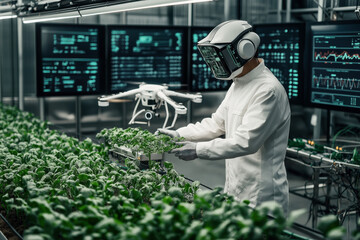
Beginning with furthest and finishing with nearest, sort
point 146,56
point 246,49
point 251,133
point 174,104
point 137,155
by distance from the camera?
point 146,56
point 174,104
point 137,155
point 246,49
point 251,133

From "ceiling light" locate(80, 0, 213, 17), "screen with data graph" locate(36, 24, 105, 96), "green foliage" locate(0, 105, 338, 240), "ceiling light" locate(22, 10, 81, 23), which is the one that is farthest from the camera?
"screen with data graph" locate(36, 24, 105, 96)

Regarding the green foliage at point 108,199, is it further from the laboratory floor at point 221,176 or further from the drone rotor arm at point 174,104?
the laboratory floor at point 221,176

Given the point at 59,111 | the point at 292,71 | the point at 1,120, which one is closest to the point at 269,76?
the point at 292,71

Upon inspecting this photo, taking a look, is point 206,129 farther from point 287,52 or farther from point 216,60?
point 287,52

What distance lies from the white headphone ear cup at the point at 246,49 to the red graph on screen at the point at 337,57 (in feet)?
6.47

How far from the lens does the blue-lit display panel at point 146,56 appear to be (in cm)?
551

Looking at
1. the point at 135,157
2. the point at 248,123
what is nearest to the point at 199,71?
the point at 135,157

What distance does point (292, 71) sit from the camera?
510 centimetres

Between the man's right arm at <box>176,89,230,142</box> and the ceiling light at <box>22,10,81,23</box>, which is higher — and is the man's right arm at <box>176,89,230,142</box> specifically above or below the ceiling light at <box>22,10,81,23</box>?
below

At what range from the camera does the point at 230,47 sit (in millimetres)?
2475

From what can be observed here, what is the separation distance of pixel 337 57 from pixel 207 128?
2.02 m

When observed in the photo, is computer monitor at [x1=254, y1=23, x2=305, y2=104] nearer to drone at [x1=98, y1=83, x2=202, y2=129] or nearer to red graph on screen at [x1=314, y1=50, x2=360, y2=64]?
red graph on screen at [x1=314, y1=50, x2=360, y2=64]

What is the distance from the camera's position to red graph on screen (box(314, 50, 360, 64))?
4.14m

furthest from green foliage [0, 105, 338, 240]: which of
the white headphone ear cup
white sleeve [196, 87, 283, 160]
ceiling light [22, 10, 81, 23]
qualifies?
ceiling light [22, 10, 81, 23]
